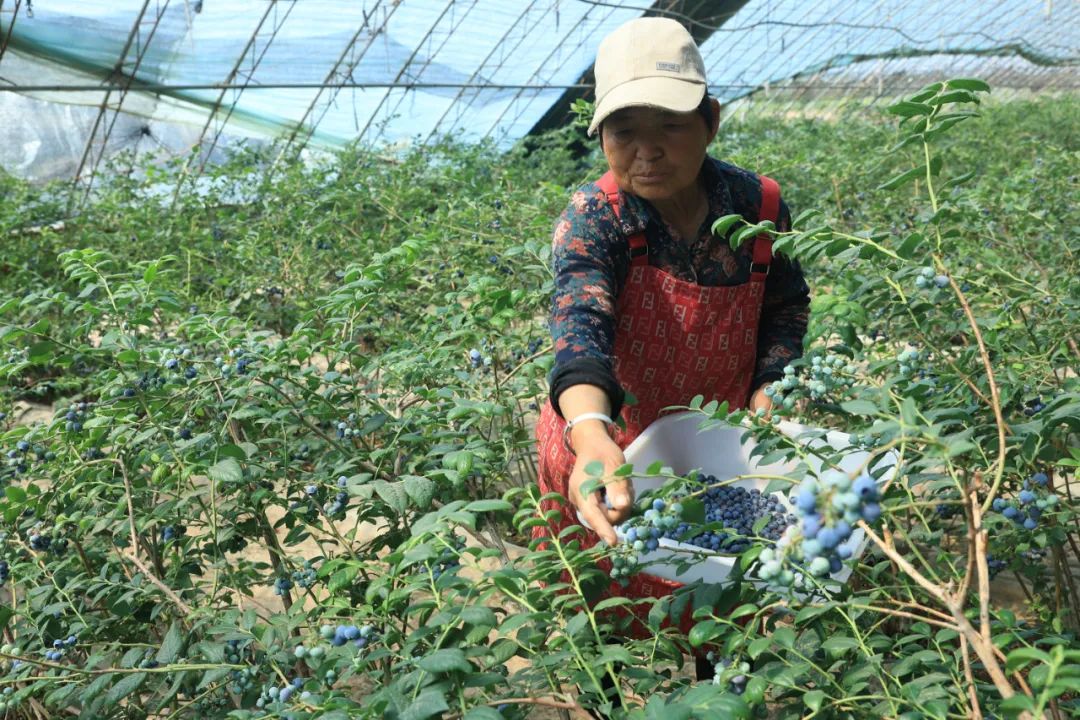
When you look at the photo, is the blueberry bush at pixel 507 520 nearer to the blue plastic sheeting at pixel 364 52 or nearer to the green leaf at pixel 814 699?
the green leaf at pixel 814 699

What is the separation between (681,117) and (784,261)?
0.43 metres

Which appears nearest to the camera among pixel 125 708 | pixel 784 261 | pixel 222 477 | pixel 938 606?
pixel 938 606

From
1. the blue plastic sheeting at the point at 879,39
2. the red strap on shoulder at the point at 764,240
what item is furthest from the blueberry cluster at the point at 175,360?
the blue plastic sheeting at the point at 879,39

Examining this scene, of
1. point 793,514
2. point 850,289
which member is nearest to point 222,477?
point 793,514

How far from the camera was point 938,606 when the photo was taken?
4.96 ft

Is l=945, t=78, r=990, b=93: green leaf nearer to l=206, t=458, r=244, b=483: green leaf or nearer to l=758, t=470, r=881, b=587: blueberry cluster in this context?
l=758, t=470, r=881, b=587: blueberry cluster

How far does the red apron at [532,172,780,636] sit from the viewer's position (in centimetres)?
184

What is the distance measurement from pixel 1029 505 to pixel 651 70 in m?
0.95

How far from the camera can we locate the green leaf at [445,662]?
102 cm

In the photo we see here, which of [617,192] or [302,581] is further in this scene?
[617,192]

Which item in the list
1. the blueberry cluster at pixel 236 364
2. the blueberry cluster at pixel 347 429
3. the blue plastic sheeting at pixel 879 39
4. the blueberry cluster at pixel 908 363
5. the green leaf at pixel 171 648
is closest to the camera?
the blueberry cluster at pixel 908 363

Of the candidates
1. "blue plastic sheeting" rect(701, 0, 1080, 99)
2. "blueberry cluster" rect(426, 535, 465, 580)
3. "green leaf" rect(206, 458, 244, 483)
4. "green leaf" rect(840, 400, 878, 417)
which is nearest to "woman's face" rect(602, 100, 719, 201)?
"green leaf" rect(840, 400, 878, 417)

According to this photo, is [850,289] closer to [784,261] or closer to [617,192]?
[784,261]

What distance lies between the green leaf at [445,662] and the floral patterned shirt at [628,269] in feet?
1.95
